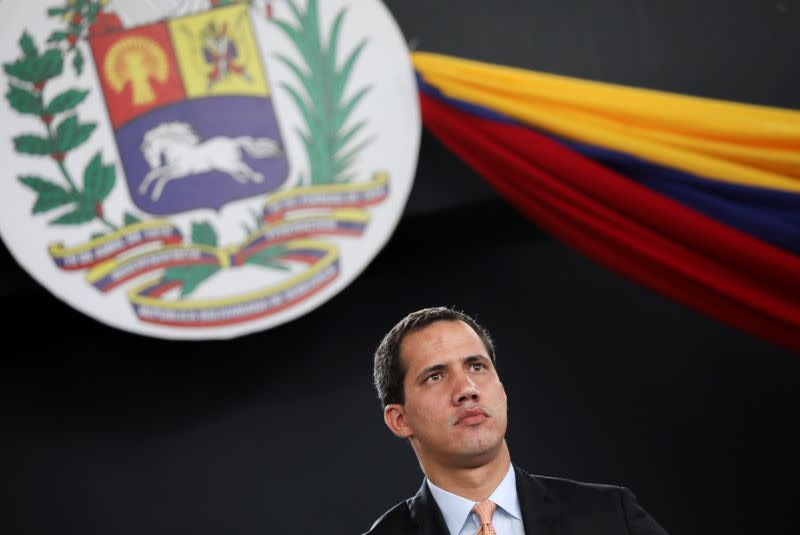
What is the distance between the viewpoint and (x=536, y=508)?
153 cm

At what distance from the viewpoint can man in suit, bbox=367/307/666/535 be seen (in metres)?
1.51

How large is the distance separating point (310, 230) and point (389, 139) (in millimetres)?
325

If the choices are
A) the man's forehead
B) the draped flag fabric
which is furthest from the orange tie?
the draped flag fabric

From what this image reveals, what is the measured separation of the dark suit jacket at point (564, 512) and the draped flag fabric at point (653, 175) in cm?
119

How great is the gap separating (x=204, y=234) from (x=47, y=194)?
0.42m

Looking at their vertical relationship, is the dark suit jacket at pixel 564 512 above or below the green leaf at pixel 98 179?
below

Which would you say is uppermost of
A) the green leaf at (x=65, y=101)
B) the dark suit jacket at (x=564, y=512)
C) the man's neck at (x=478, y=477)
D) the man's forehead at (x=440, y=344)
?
the green leaf at (x=65, y=101)

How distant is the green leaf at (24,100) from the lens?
2.71 meters

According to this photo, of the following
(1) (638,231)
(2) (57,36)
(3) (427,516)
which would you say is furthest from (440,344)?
(2) (57,36)

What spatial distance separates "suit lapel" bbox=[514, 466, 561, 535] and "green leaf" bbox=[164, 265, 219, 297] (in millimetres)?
1364

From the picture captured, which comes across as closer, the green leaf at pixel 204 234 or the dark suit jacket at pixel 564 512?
the dark suit jacket at pixel 564 512

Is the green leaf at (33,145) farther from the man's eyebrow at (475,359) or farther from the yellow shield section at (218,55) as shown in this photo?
the man's eyebrow at (475,359)

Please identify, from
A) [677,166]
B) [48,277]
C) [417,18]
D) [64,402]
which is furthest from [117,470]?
[677,166]

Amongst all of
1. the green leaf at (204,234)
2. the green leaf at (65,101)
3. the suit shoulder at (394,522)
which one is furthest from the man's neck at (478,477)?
the green leaf at (65,101)
